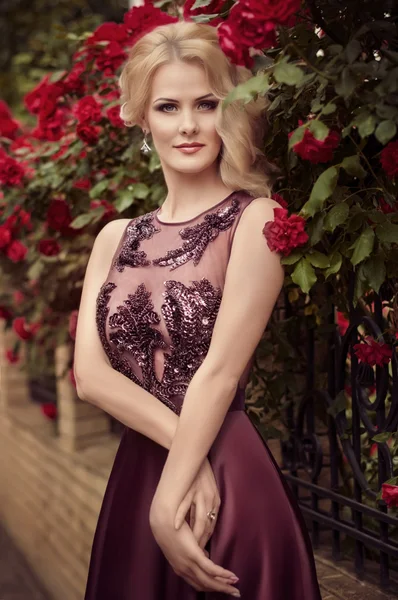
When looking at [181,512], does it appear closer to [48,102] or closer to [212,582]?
[212,582]

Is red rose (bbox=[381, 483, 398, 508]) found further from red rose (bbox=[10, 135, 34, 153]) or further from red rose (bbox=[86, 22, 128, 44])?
red rose (bbox=[10, 135, 34, 153])

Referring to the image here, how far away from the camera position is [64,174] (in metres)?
3.36

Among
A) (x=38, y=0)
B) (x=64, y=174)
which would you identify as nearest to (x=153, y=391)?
(x=64, y=174)

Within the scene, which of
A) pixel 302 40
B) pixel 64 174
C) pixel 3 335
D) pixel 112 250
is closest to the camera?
pixel 302 40

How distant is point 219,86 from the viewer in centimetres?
188

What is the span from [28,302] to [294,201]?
8.64 feet

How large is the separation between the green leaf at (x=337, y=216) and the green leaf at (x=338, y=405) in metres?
0.77

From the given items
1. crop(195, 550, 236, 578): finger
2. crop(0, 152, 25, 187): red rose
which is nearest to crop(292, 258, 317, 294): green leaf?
crop(195, 550, 236, 578): finger

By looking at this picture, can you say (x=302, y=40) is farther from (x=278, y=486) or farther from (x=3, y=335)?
(x=3, y=335)

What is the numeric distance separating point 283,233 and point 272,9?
0.51 m

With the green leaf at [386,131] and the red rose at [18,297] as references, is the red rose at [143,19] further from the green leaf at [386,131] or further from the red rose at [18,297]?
the red rose at [18,297]

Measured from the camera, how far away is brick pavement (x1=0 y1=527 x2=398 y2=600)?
2357 mm

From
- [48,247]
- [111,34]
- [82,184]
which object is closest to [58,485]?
[48,247]

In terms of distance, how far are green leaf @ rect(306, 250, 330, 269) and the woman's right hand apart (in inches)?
22.6
